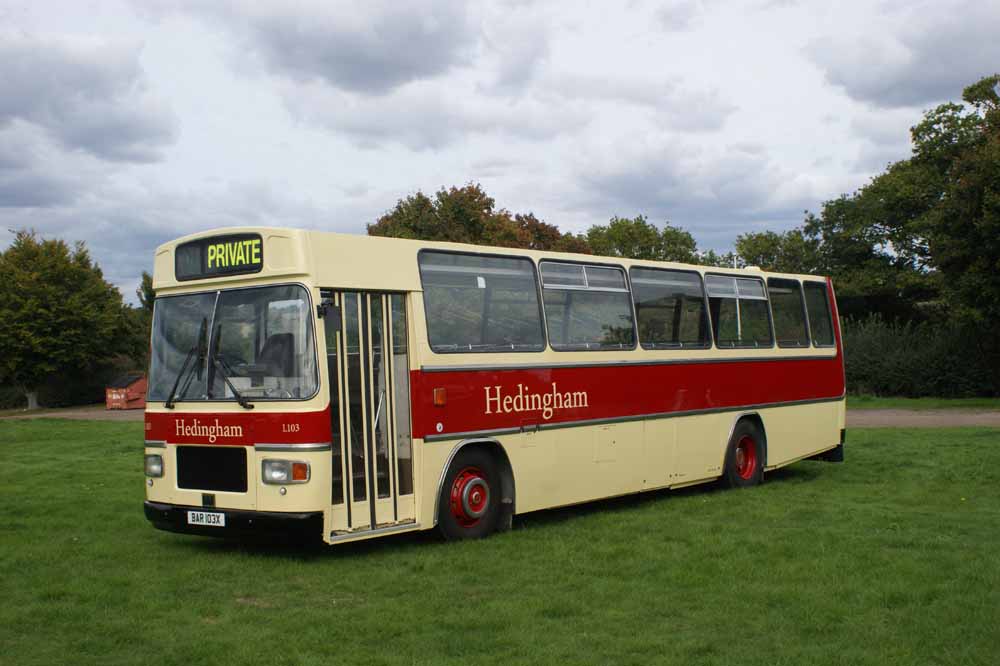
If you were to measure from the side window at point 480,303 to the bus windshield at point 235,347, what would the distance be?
151 cm

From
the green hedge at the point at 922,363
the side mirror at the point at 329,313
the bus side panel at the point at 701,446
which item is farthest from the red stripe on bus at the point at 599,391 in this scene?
the green hedge at the point at 922,363

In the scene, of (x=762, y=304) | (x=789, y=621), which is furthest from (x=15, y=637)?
(x=762, y=304)

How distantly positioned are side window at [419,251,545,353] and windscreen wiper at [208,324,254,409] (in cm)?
194

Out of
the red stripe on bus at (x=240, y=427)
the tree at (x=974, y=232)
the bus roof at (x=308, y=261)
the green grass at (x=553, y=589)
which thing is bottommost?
the green grass at (x=553, y=589)

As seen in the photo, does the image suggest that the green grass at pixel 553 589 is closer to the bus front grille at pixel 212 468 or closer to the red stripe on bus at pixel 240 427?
the bus front grille at pixel 212 468

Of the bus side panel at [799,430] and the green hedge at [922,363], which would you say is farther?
the green hedge at [922,363]

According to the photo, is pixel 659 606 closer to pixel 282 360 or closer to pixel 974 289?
pixel 282 360

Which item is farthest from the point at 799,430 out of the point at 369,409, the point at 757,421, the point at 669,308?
the point at 369,409

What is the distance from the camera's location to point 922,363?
3838 centimetres

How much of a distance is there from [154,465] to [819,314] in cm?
1102

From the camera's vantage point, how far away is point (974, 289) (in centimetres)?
3478

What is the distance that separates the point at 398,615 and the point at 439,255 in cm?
449

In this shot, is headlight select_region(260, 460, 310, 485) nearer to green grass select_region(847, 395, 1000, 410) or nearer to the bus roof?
the bus roof

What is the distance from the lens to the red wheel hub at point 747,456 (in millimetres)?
15742
